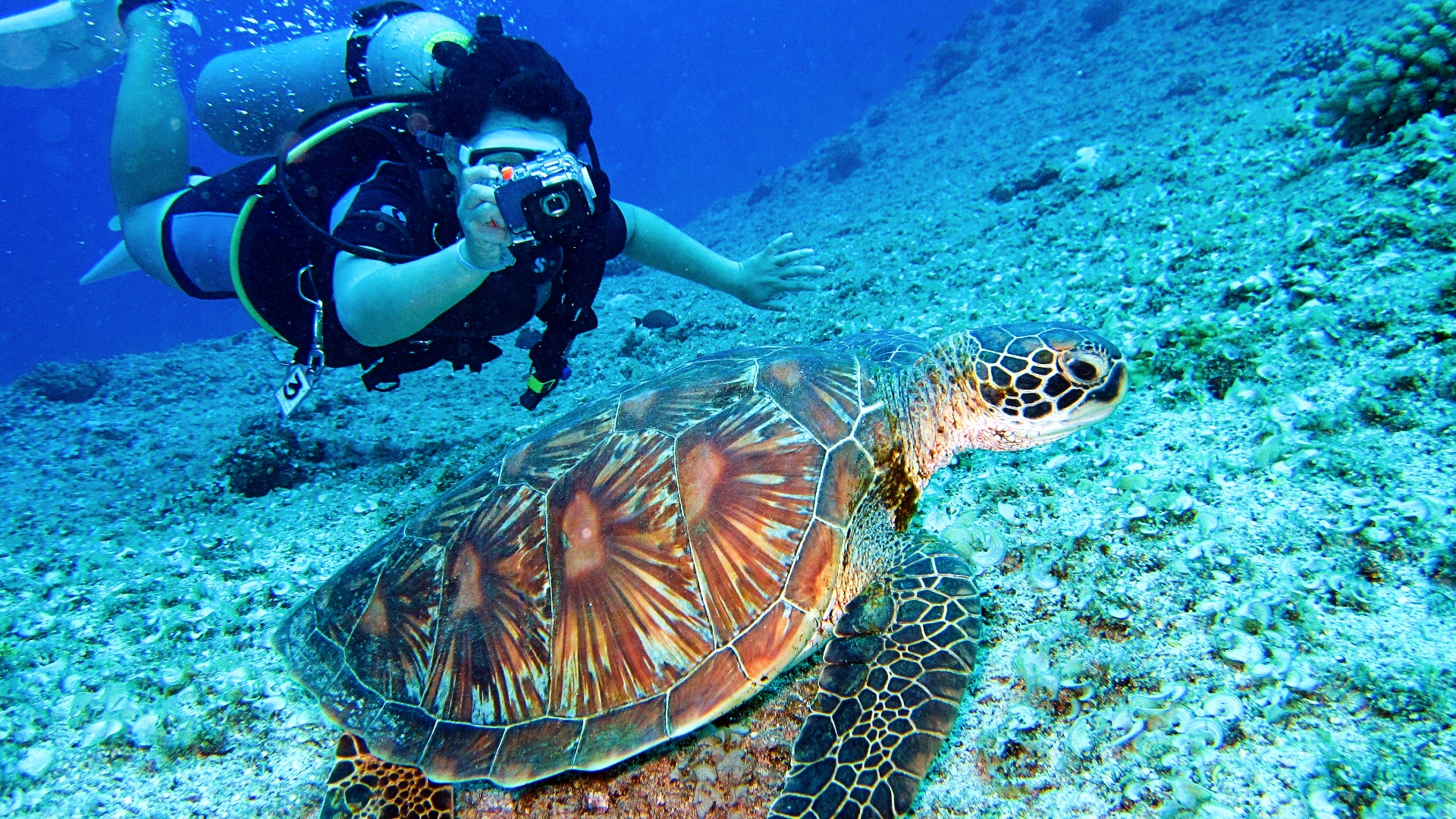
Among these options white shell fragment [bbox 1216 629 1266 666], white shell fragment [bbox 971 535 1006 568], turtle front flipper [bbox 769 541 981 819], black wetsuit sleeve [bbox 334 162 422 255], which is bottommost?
white shell fragment [bbox 1216 629 1266 666]

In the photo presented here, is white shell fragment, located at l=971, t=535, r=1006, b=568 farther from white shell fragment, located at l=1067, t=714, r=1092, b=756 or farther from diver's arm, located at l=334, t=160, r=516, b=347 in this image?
diver's arm, located at l=334, t=160, r=516, b=347

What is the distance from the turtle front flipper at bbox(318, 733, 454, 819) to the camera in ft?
6.38

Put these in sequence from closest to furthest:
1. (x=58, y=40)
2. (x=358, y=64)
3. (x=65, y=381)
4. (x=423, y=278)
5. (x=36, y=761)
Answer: (x=36, y=761), (x=423, y=278), (x=358, y=64), (x=58, y=40), (x=65, y=381)

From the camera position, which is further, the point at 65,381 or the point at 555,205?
the point at 65,381

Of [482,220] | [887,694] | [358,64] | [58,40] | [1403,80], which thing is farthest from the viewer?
[58,40]

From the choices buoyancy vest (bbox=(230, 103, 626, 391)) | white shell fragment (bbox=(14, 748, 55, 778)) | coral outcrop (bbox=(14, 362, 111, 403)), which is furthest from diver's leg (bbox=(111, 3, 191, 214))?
coral outcrop (bbox=(14, 362, 111, 403))

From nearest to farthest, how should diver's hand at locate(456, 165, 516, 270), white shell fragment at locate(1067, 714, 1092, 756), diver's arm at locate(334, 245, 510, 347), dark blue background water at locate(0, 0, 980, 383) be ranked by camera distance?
white shell fragment at locate(1067, 714, 1092, 756) < diver's hand at locate(456, 165, 516, 270) < diver's arm at locate(334, 245, 510, 347) < dark blue background water at locate(0, 0, 980, 383)

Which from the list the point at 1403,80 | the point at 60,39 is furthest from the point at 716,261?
the point at 60,39

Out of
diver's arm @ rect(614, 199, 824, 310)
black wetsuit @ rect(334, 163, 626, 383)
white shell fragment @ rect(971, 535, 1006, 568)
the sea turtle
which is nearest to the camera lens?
the sea turtle

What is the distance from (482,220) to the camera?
2258mm

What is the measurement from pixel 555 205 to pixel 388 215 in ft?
4.11

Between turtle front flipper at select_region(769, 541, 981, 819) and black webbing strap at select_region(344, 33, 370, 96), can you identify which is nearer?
turtle front flipper at select_region(769, 541, 981, 819)

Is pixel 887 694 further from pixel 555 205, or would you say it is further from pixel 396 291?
pixel 396 291

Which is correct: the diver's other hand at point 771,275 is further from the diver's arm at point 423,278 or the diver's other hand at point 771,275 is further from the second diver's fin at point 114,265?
the second diver's fin at point 114,265
